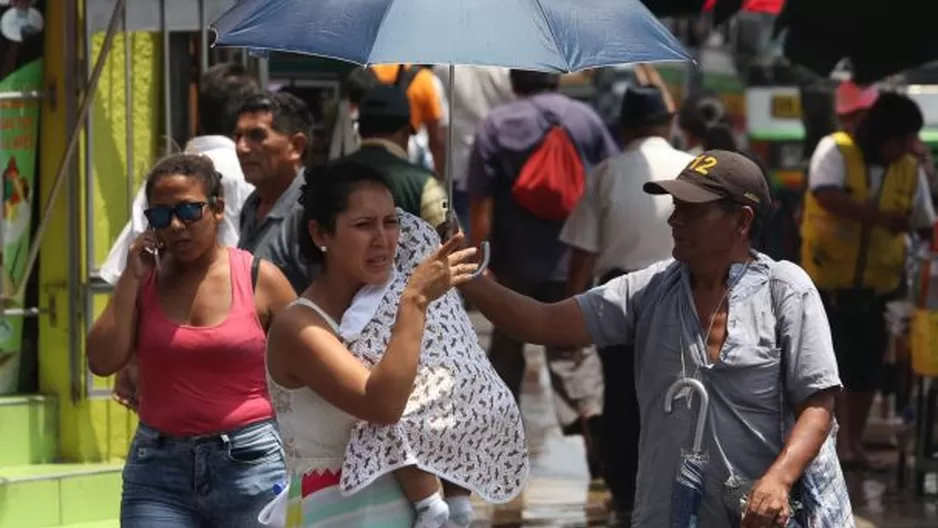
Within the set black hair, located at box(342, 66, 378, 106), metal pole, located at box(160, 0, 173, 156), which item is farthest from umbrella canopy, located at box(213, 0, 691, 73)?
black hair, located at box(342, 66, 378, 106)

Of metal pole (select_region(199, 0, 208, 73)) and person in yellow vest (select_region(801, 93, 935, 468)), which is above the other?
metal pole (select_region(199, 0, 208, 73))

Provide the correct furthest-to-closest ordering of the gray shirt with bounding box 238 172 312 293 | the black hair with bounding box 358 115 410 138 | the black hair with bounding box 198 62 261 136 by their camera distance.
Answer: the black hair with bounding box 198 62 261 136
the black hair with bounding box 358 115 410 138
the gray shirt with bounding box 238 172 312 293

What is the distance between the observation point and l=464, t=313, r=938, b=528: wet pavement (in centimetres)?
949

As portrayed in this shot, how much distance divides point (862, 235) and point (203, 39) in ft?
12.4

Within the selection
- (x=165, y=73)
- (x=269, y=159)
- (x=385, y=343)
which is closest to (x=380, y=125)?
(x=269, y=159)

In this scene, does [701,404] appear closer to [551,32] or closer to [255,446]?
[551,32]

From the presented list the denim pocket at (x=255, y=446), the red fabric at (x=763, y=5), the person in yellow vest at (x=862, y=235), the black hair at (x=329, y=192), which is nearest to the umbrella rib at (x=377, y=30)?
the black hair at (x=329, y=192)

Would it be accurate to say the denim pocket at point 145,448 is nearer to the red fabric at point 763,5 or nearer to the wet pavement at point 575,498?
the wet pavement at point 575,498

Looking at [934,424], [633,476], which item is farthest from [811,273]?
[633,476]

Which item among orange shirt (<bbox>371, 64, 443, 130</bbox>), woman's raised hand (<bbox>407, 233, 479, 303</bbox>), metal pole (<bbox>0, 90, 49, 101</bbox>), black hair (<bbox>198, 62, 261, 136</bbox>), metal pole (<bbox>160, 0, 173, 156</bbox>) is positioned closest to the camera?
woman's raised hand (<bbox>407, 233, 479, 303</bbox>)

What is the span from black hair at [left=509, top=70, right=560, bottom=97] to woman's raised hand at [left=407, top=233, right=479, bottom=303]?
5285mm

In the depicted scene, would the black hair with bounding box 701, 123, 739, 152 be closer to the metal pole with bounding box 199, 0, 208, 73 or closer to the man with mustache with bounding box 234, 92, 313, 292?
the metal pole with bounding box 199, 0, 208, 73

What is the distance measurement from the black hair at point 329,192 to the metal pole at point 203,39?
351 centimetres

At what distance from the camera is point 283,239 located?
6.74m
